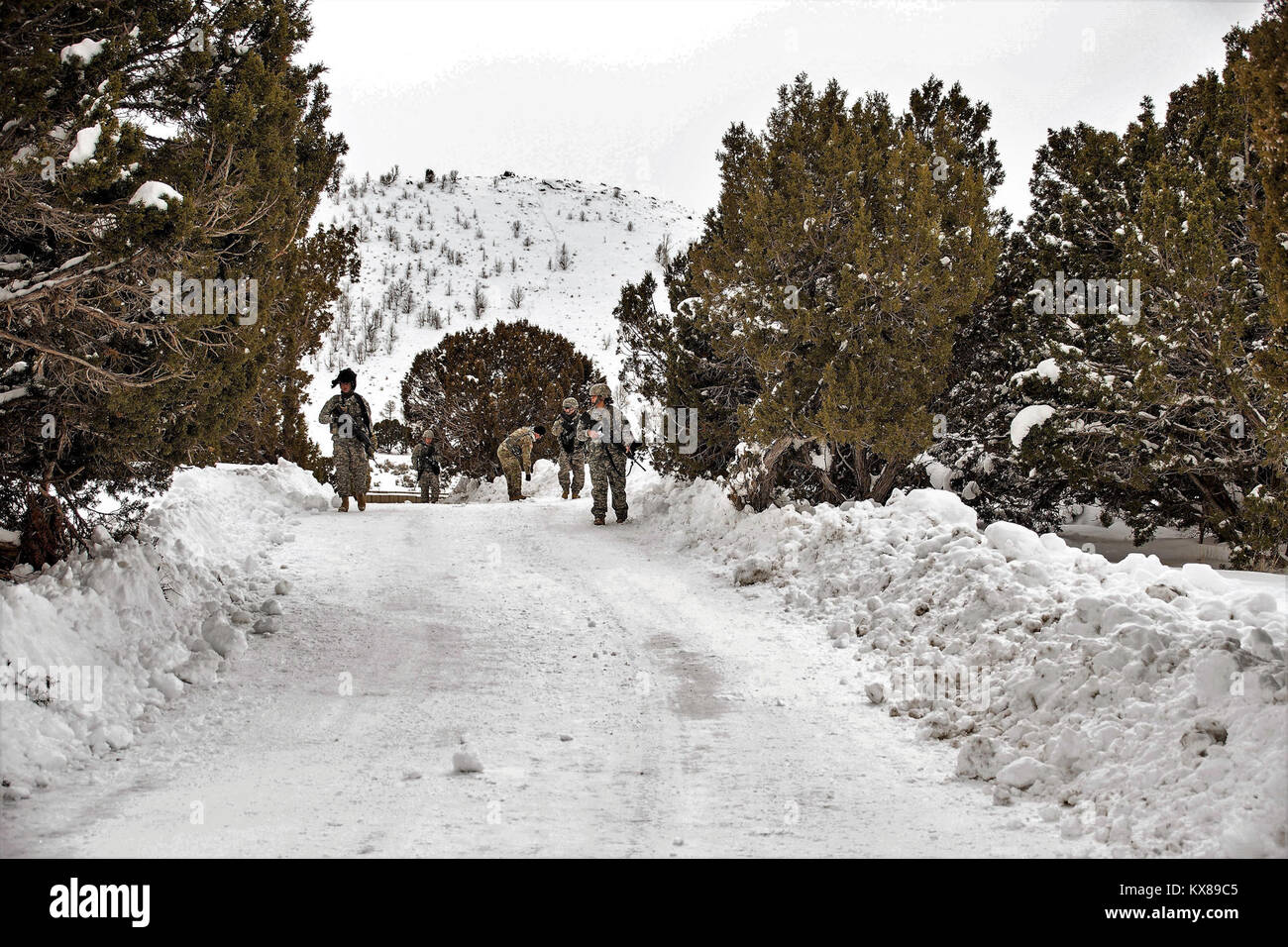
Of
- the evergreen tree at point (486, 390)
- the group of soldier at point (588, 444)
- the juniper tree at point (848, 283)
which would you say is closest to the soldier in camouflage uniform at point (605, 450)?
the group of soldier at point (588, 444)

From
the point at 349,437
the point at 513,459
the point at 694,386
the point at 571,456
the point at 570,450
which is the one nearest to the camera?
the point at 694,386

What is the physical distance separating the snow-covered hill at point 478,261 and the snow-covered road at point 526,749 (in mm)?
40747

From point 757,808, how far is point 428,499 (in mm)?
18841

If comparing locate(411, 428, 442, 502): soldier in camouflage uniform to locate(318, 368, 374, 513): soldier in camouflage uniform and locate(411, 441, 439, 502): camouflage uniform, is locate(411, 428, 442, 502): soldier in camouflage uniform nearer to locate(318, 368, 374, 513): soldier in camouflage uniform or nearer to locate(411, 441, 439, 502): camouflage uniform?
locate(411, 441, 439, 502): camouflage uniform

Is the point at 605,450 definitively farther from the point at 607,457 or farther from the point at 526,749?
the point at 526,749

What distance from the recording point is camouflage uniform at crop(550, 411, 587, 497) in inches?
774

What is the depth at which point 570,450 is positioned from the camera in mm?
20062

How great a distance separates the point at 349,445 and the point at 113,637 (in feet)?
28.8

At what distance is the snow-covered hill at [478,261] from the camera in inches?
2218

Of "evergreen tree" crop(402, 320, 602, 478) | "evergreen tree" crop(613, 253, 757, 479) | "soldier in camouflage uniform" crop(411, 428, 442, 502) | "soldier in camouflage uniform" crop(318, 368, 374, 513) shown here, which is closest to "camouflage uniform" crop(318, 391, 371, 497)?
"soldier in camouflage uniform" crop(318, 368, 374, 513)

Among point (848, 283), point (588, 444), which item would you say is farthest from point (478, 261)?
point (848, 283)

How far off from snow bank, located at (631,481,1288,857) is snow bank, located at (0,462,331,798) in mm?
5190

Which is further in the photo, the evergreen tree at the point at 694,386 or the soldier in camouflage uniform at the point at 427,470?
the soldier in camouflage uniform at the point at 427,470

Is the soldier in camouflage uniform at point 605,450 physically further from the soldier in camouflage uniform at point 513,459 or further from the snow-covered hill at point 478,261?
the snow-covered hill at point 478,261
